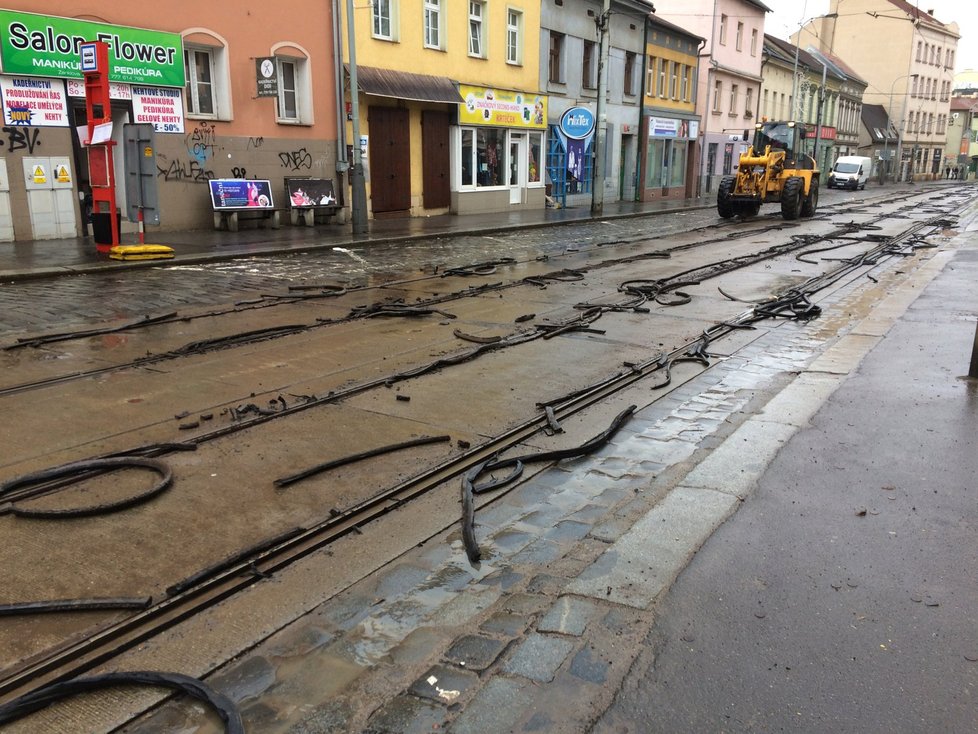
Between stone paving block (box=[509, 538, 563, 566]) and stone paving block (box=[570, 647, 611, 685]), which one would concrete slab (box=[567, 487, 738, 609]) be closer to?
stone paving block (box=[509, 538, 563, 566])

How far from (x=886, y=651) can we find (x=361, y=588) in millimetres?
2135

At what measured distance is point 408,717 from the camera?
2768mm

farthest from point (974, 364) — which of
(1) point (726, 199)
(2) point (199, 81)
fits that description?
(1) point (726, 199)

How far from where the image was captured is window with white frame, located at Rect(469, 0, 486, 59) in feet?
91.9

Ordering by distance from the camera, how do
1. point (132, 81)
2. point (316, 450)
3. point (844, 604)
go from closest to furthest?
1. point (844, 604)
2. point (316, 450)
3. point (132, 81)

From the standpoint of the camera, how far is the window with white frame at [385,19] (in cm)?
2400

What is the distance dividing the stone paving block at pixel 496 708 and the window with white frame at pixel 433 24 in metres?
25.6

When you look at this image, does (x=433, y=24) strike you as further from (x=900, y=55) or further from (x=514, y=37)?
(x=900, y=55)

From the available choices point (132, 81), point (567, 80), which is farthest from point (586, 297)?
point (567, 80)

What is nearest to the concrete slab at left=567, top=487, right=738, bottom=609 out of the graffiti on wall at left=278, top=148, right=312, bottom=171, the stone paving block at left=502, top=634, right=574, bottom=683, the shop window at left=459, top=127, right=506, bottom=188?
the stone paving block at left=502, top=634, right=574, bottom=683

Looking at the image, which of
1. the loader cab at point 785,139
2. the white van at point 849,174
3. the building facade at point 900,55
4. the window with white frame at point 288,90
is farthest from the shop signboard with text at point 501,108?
the building facade at point 900,55

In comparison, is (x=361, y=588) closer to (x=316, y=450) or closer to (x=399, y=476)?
(x=399, y=476)

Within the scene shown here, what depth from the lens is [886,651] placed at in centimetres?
312

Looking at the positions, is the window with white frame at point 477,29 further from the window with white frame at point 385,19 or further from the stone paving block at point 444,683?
the stone paving block at point 444,683
